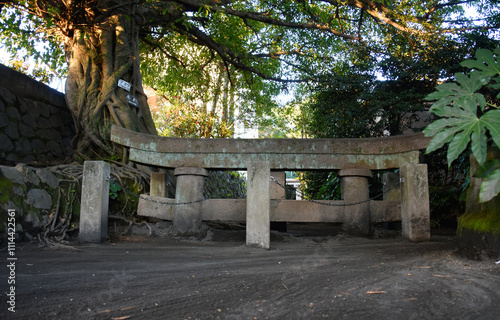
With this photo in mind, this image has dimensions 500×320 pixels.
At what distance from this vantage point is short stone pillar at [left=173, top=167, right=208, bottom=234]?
251 inches

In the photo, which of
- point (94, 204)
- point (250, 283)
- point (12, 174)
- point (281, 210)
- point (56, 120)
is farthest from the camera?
point (56, 120)

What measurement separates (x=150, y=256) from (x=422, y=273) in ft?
10.1

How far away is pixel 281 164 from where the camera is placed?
6531 millimetres

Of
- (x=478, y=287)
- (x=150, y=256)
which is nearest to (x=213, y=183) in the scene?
(x=150, y=256)

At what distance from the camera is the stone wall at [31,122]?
837cm

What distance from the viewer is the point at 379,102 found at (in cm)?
902

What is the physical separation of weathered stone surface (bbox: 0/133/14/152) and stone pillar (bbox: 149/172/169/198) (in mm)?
3456

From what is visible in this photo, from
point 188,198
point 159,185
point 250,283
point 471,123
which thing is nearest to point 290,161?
point 188,198

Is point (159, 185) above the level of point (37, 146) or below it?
below

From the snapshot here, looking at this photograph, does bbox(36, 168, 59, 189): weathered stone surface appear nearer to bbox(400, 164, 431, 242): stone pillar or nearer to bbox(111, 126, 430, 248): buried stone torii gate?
bbox(111, 126, 430, 248): buried stone torii gate

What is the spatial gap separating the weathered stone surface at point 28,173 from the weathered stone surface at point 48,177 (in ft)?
0.27

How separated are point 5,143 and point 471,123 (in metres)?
8.53

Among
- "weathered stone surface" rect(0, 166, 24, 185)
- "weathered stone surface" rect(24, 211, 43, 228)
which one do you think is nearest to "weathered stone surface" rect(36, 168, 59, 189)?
"weathered stone surface" rect(0, 166, 24, 185)

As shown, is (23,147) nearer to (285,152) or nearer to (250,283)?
(285,152)
